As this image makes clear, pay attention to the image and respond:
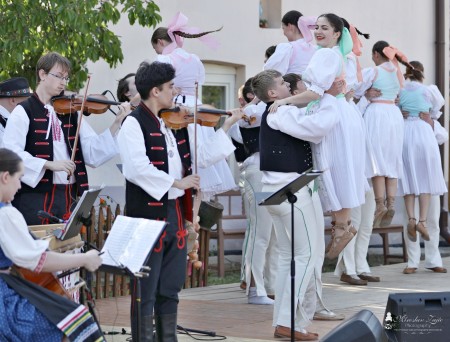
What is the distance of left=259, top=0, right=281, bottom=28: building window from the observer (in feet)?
47.8

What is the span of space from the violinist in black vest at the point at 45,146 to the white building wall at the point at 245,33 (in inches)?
Answer: 189

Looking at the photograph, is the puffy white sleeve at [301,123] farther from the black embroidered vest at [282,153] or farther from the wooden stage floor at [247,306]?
the wooden stage floor at [247,306]

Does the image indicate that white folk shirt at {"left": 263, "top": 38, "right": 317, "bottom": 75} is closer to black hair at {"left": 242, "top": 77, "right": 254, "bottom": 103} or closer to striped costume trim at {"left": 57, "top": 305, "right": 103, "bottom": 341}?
black hair at {"left": 242, "top": 77, "right": 254, "bottom": 103}

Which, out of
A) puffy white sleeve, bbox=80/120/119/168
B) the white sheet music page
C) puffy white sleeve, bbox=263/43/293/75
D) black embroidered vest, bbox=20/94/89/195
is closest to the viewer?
the white sheet music page

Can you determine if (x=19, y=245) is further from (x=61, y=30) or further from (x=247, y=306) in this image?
(x=61, y=30)

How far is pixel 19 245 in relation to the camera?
18.8 feet

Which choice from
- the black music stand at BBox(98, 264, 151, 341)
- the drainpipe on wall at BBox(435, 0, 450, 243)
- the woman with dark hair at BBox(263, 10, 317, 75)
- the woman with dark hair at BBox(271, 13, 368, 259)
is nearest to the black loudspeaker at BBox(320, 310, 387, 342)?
the black music stand at BBox(98, 264, 151, 341)

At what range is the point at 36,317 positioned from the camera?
5762 mm

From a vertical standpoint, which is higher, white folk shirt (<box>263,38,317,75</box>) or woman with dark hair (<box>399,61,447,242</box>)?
white folk shirt (<box>263,38,317,75</box>)

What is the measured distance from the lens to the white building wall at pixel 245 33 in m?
12.9

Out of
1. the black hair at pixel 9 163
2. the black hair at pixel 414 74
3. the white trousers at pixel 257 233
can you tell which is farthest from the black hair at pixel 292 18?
the black hair at pixel 9 163

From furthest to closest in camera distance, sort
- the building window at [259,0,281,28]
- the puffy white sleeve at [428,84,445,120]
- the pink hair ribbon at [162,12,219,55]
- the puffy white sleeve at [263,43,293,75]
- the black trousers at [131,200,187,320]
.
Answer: the building window at [259,0,281,28], the puffy white sleeve at [428,84,445,120], the puffy white sleeve at [263,43,293,75], the pink hair ribbon at [162,12,219,55], the black trousers at [131,200,187,320]

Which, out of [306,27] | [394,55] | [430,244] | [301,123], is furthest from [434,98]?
[301,123]

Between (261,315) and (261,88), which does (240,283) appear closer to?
(261,315)
